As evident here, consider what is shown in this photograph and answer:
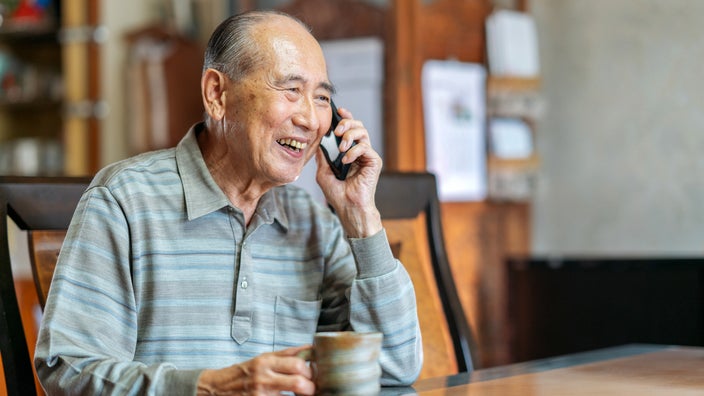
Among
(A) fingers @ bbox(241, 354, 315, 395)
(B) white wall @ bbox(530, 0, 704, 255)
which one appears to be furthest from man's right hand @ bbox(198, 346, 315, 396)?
(B) white wall @ bbox(530, 0, 704, 255)

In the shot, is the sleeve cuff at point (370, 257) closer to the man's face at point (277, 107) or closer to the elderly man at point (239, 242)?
the elderly man at point (239, 242)

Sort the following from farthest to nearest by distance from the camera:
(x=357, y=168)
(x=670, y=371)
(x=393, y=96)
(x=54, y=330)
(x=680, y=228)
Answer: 1. (x=680, y=228)
2. (x=393, y=96)
3. (x=357, y=168)
4. (x=670, y=371)
5. (x=54, y=330)

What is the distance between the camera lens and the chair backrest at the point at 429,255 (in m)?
1.93

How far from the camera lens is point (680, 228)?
157 inches

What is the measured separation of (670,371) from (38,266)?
105cm

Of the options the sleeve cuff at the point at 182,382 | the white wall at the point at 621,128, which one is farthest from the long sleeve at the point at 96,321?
the white wall at the point at 621,128

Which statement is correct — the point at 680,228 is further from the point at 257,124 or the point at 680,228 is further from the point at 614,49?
the point at 257,124

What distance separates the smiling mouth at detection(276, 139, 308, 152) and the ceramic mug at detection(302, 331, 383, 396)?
501 mm

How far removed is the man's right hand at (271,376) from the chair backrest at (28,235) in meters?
0.40

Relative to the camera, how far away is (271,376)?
119 centimetres

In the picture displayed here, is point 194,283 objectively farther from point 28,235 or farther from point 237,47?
point 237,47

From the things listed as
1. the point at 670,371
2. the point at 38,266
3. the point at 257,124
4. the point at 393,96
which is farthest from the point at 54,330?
the point at 393,96

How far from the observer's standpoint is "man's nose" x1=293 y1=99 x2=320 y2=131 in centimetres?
160

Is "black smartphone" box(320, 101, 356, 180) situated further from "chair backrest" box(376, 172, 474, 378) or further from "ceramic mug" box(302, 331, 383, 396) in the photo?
"ceramic mug" box(302, 331, 383, 396)
